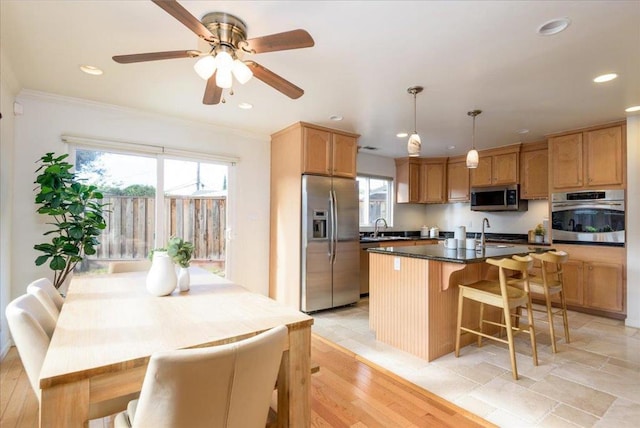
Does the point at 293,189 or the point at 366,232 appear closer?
the point at 293,189

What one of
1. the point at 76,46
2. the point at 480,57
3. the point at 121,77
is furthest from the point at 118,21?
the point at 480,57

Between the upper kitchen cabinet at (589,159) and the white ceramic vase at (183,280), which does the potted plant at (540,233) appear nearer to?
the upper kitchen cabinet at (589,159)

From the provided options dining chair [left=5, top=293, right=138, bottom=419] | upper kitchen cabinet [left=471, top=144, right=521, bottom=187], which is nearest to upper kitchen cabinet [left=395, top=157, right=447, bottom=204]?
upper kitchen cabinet [left=471, top=144, right=521, bottom=187]

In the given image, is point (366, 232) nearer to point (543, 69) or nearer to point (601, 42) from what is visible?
point (543, 69)

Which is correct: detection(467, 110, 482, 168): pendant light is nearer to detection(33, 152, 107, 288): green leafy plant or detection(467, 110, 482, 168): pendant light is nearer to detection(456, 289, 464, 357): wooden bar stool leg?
detection(456, 289, 464, 357): wooden bar stool leg

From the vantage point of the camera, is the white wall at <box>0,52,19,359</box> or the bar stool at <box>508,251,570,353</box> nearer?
the white wall at <box>0,52,19,359</box>

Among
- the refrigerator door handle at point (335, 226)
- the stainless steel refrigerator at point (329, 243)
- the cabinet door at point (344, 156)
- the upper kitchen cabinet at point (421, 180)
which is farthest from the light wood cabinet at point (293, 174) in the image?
the upper kitchen cabinet at point (421, 180)

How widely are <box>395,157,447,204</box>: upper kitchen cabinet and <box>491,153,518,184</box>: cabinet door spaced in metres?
0.94

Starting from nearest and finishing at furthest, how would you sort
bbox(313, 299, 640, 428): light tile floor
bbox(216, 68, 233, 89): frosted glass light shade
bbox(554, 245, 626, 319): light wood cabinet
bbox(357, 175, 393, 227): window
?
bbox(216, 68, 233, 89): frosted glass light shade < bbox(313, 299, 640, 428): light tile floor < bbox(554, 245, 626, 319): light wood cabinet < bbox(357, 175, 393, 227): window

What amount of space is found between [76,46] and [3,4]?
1.48 feet

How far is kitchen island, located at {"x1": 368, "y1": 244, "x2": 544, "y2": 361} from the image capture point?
8.57ft

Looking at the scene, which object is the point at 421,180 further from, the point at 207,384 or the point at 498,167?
the point at 207,384

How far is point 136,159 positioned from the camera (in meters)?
3.62

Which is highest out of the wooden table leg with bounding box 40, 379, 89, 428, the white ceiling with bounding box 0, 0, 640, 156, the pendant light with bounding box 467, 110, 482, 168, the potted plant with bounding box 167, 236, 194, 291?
the white ceiling with bounding box 0, 0, 640, 156
